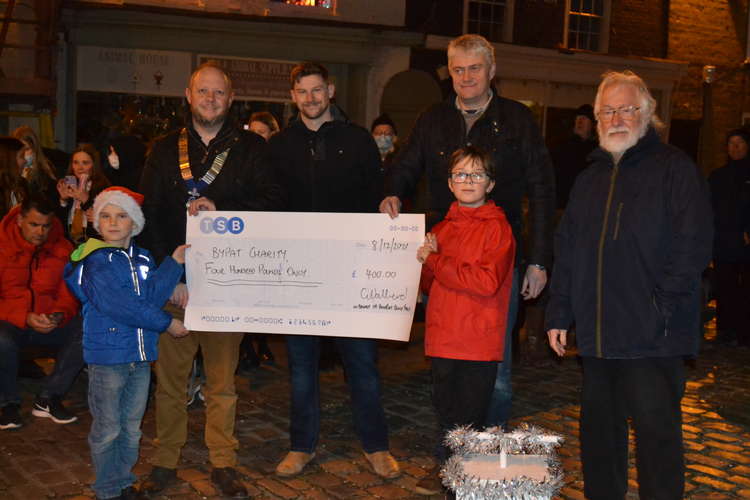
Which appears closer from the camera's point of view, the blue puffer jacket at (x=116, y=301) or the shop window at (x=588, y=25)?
the blue puffer jacket at (x=116, y=301)

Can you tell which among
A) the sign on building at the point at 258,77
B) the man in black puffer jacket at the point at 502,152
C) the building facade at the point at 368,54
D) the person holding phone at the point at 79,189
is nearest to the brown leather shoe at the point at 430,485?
the man in black puffer jacket at the point at 502,152

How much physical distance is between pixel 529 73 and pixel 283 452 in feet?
45.7

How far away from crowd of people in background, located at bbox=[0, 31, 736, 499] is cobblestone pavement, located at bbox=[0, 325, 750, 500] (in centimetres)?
20

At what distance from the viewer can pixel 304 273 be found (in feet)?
16.7

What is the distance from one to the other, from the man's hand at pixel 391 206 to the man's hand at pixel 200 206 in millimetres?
915

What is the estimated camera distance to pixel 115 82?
546 inches

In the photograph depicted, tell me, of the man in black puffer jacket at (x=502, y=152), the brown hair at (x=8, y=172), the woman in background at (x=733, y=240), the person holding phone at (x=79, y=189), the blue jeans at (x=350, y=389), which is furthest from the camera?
the woman in background at (x=733, y=240)

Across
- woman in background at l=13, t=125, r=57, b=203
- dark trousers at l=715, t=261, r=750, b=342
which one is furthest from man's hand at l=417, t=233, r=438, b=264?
dark trousers at l=715, t=261, r=750, b=342

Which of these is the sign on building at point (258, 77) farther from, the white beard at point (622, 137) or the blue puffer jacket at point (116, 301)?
the white beard at point (622, 137)

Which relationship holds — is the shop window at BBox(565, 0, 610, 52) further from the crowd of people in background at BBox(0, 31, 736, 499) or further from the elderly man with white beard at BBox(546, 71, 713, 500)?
the elderly man with white beard at BBox(546, 71, 713, 500)

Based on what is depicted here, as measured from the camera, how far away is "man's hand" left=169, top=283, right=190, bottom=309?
16.2 ft

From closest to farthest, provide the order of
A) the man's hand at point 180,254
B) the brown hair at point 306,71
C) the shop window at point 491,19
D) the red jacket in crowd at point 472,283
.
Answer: the red jacket in crowd at point 472,283
the man's hand at point 180,254
the brown hair at point 306,71
the shop window at point 491,19

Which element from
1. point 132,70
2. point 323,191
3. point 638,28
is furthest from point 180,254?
point 638,28

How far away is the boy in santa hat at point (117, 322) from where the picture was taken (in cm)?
461
